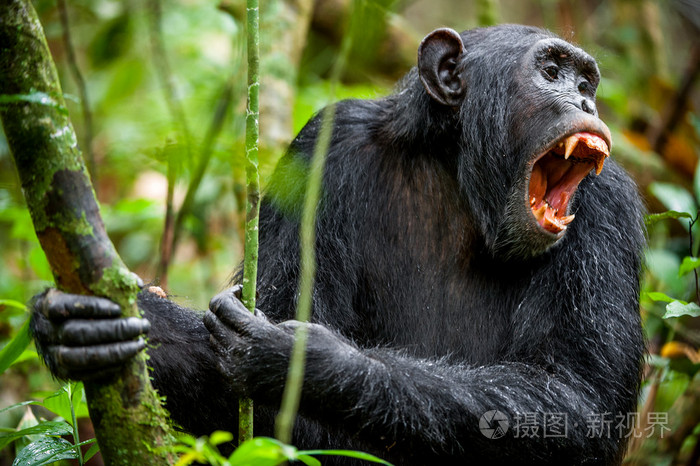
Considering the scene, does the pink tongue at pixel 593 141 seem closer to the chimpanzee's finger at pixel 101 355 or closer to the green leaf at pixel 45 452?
the chimpanzee's finger at pixel 101 355

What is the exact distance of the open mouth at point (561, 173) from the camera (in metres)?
4.49

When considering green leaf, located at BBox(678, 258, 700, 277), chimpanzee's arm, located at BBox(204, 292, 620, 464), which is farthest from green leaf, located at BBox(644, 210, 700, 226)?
chimpanzee's arm, located at BBox(204, 292, 620, 464)

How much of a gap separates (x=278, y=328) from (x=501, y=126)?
2.09 m

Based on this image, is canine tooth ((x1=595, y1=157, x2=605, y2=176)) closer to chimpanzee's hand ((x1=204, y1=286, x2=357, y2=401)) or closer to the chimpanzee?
the chimpanzee

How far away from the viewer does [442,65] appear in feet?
16.6

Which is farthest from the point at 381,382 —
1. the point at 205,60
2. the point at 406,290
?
the point at 205,60

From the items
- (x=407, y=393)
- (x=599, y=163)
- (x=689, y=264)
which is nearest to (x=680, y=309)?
(x=689, y=264)

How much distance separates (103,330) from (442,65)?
10.0 feet

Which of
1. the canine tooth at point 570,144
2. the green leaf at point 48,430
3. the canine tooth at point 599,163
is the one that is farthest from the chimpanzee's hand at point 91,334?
the canine tooth at point 599,163

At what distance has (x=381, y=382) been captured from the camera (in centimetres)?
389

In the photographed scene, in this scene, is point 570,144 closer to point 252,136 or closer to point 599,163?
point 599,163

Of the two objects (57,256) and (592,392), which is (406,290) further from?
(57,256)

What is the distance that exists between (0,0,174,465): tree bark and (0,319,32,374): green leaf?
0.96 metres

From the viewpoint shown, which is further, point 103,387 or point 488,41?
point 488,41
